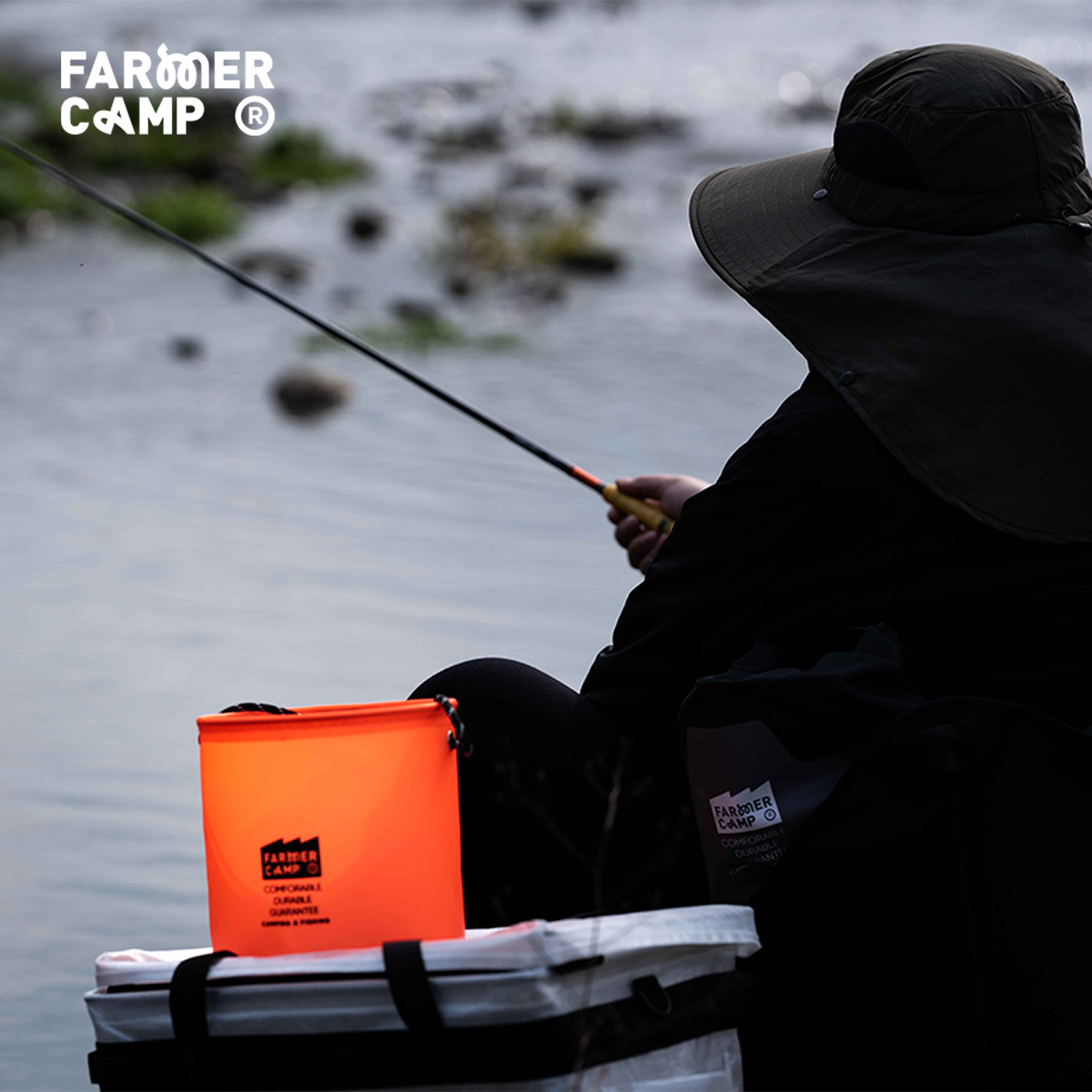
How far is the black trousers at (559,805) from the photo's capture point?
138 centimetres

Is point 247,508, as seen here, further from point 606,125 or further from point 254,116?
point 254,116

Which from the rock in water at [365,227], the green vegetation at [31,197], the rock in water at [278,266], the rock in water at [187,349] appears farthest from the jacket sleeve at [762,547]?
the green vegetation at [31,197]

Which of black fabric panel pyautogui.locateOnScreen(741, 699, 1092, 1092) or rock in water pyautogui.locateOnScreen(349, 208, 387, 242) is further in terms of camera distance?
rock in water pyautogui.locateOnScreen(349, 208, 387, 242)

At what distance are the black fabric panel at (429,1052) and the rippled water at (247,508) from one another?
0.79 m

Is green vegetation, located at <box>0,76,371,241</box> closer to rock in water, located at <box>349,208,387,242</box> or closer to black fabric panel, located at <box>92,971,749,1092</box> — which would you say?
rock in water, located at <box>349,208,387,242</box>

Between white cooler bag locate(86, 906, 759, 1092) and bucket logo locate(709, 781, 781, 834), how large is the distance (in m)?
0.08

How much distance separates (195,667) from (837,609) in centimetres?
195

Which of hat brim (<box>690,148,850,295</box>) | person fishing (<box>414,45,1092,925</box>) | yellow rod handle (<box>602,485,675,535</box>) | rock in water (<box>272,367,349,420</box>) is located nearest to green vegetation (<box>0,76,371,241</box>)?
rock in water (<box>272,367,349,420</box>)

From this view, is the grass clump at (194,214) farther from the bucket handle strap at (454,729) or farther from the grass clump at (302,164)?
the bucket handle strap at (454,729)

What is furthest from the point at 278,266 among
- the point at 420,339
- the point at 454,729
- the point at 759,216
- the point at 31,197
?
the point at 454,729

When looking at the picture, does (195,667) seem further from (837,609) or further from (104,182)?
(104,182)

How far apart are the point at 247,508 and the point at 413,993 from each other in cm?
296

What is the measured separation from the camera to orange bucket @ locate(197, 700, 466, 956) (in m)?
1.20

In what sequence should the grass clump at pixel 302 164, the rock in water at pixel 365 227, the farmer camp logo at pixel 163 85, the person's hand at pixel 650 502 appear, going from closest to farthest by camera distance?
1. the person's hand at pixel 650 502
2. the rock in water at pixel 365 227
3. the grass clump at pixel 302 164
4. the farmer camp logo at pixel 163 85
